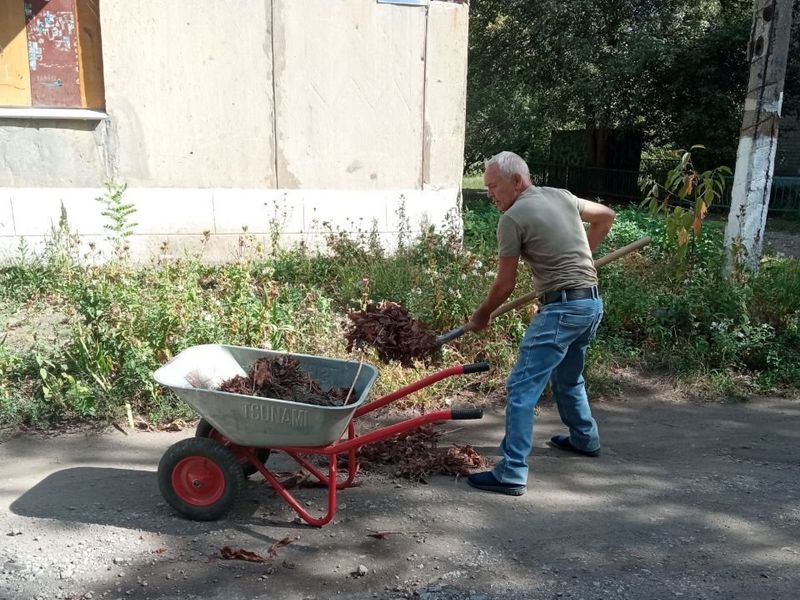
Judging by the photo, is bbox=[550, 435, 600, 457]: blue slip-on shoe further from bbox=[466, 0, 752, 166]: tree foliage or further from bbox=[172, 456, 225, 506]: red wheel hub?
bbox=[466, 0, 752, 166]: tree foliage

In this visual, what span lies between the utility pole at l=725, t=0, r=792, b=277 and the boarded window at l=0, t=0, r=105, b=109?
675 cm

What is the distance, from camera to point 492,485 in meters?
4.14

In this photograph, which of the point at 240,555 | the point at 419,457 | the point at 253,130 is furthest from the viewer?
the point at 253,130

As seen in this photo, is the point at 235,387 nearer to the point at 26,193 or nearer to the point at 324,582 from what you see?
the point at 324,582

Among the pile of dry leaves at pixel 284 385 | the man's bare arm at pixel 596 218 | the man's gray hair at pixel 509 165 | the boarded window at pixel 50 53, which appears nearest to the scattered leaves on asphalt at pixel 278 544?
the pile of dry leaves at pixel 284 385

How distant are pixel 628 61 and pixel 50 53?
1222 centimetres

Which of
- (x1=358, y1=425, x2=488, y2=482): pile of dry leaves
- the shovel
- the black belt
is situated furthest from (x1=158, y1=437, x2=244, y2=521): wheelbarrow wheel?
the black belt

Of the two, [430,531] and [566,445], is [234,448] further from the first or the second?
[566,445]

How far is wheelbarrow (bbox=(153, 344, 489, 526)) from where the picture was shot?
11.1 feet

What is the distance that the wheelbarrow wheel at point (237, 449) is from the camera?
375 cm

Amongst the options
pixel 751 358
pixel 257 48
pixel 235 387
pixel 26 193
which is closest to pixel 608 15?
pixel 257 48

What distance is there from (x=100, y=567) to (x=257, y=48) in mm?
6168

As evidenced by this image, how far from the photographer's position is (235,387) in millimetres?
3738

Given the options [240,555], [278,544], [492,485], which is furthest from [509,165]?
[240,555]
